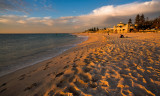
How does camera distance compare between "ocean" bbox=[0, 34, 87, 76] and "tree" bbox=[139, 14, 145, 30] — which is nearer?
"ocean" bbox=[0, 34, 87, 76]

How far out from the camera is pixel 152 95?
5.66ft

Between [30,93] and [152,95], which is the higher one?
[152,95]

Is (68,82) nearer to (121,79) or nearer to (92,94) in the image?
(92,94)

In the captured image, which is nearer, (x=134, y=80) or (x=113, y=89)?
(x=113, y=89)

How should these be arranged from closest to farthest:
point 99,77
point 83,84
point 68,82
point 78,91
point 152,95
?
point 152,95 → point 78,91 → point 83,84 → point 68,82 → point 99,77

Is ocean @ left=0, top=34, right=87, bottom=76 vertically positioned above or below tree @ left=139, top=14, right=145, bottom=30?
below

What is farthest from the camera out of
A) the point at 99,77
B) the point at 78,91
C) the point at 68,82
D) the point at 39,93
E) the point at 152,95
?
the point at 99,77

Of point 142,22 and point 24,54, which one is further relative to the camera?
point 142,22

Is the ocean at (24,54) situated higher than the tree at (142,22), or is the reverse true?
the tree at (142,22)

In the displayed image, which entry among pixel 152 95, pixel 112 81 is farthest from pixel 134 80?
pixel 112 81

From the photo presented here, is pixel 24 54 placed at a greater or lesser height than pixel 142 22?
lesser

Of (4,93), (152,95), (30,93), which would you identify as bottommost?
(4,93)

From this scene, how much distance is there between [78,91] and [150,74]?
2.81 meters

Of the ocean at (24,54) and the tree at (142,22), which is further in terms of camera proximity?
the tree at (142,22)
